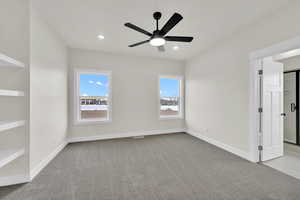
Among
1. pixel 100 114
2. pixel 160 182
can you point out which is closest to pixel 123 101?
pixel 100 114

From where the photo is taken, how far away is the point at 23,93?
6.79ft

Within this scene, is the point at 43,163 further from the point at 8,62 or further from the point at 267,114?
the point at 267,114

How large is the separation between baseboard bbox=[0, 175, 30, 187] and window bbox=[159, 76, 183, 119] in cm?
383

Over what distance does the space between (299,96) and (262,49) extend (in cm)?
248

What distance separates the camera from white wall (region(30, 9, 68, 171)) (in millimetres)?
2234

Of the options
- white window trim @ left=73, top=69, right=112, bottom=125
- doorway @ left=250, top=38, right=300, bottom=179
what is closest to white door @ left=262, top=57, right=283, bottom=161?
doorway @ left=250, top=38, right=300, bottom=179

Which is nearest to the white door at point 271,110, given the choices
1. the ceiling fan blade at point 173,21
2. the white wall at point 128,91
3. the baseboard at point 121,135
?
the ceiling fan blade at point 173,21

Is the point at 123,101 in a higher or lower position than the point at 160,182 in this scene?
higher

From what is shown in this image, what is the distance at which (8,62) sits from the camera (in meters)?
1.79

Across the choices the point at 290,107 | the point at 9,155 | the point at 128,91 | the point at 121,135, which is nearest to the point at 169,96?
the point at 128,91

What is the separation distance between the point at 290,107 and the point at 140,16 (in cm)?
485

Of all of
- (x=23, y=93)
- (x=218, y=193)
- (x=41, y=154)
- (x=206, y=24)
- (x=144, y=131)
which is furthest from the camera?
(x=144, y=131)

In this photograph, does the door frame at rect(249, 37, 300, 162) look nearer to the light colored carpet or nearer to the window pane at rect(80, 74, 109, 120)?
the light colored carpet

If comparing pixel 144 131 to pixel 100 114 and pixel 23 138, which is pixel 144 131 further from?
pixel 23 138
